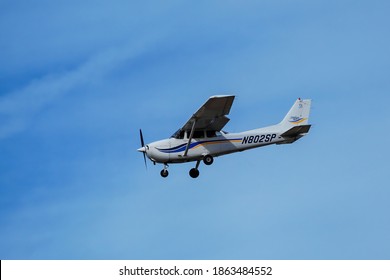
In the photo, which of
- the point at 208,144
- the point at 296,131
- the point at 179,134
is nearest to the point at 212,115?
the point at 208,144

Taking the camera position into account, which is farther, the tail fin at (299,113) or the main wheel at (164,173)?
the tail fin at (299,113)

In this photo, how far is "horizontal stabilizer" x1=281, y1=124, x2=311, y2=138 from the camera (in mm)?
36469

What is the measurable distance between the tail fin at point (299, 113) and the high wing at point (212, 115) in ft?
13.6

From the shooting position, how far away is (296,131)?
120 feet

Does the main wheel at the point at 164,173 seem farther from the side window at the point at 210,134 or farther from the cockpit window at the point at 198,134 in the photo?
the side window at the point at 210,134

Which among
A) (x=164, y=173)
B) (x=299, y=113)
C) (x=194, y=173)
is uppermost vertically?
(x=299, y=113)

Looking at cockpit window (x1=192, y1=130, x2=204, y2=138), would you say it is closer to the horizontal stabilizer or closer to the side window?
the side window

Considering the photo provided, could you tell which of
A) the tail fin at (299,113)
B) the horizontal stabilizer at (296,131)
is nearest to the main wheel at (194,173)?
the horizontal stabilizer at (296,131)

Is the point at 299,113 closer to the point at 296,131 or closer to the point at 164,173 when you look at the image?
the point at 296,131

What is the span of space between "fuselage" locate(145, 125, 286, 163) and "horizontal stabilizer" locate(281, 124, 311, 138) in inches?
12.3

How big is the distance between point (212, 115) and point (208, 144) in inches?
64.7

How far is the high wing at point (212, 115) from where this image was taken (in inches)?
1325
